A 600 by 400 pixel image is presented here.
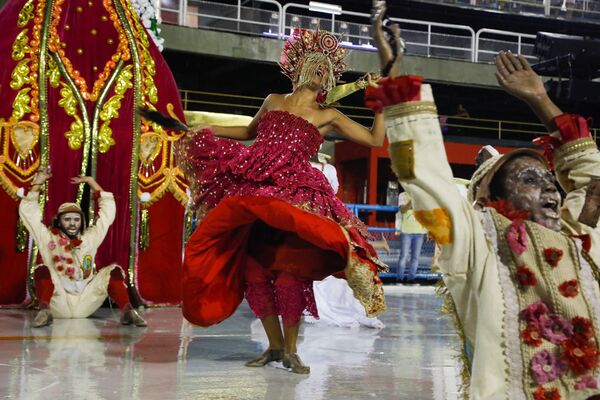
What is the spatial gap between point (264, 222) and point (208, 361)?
807 millimetres

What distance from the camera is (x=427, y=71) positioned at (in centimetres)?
1817

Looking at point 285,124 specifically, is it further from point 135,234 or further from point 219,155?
point 135,234

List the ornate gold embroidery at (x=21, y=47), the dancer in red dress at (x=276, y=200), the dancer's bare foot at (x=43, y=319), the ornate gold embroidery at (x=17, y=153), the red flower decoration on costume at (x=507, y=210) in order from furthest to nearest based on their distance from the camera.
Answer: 1. the ornate gold embroidery at (x=21, y=47)
2. the ornate gold embroidery at (x=17, y=153)
3. the dancer's bare foot at (x=43, y=319)
4. the dancer in red dress at (x=276, y=200)
5. the red flower decoration on costume at (x=507, y=210)

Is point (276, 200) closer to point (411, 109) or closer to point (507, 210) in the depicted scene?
point (507, 210)

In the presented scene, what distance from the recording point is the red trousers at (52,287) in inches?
250

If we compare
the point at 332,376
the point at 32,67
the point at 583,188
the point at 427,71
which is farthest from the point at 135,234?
the point at 427,71

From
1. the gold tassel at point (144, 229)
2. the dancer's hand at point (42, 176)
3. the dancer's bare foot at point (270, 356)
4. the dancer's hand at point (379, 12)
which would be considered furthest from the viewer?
the gold tassel at point (144, 229)

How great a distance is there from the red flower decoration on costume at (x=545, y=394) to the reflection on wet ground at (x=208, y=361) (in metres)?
0.88

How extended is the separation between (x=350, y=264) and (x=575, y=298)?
6.42 ft

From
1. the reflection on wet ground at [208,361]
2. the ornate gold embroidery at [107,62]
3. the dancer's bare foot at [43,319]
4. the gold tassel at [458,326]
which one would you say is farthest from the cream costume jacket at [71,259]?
the gold tassel at [458,326]

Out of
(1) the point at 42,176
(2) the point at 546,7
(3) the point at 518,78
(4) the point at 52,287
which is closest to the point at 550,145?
(3) the point at 518,78

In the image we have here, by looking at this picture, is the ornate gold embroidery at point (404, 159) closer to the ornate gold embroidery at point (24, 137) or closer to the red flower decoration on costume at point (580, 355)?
the red flower decoration on costume at point (580, 355)

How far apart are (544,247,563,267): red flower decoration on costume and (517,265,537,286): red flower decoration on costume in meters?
0.06

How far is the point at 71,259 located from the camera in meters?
6.58
